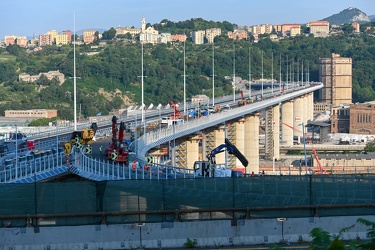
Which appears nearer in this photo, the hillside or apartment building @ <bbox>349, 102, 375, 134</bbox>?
apartment building @ <bbox>349, 102, 375, 134</bbox>

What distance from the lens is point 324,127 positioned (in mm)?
131000

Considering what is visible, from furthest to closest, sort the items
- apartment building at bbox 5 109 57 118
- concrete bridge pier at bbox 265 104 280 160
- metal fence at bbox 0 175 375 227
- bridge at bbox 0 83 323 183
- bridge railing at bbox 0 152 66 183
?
apartment building at bbox 5 109 57 118
concrete bridge pier at bbox 265 104 280 160
bridge at bbox 0 83 323 183
bridge railing at bbox 0 152 66 183
metal fence at bbox 0 175 375 227

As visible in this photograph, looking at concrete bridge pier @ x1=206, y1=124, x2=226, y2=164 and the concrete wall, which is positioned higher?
concrete bridge pier @ x1=206, y1=124, x2=226, y2=164

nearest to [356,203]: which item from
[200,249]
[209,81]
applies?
[200,249]

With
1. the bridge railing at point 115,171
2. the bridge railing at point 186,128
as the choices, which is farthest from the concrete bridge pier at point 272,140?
the bridge railing at point 115,171

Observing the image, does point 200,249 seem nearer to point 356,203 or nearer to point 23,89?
point 356,203

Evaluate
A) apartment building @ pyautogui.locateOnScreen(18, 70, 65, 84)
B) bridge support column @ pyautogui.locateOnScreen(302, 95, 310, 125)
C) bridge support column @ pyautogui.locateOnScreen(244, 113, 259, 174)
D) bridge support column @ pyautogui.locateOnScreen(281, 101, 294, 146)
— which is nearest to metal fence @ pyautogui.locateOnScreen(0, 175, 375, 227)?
bridge support column @ pyautogui.locateOnScreen(244, 113, 259, 174)

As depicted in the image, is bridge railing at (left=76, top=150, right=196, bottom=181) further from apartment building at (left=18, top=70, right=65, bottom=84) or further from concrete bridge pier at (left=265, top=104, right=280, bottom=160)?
apartment building at (left=18, top=70, right=65, bottom=84)

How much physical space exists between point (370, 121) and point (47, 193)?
118882 mm

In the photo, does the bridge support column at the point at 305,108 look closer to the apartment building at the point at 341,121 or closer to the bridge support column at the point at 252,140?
the apartment building at the point at 341,121

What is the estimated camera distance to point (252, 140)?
9762cm

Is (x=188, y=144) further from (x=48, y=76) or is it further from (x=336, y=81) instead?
(x=336, y=81)

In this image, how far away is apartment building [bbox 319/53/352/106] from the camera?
188m

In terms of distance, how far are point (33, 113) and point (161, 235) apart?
101 m
